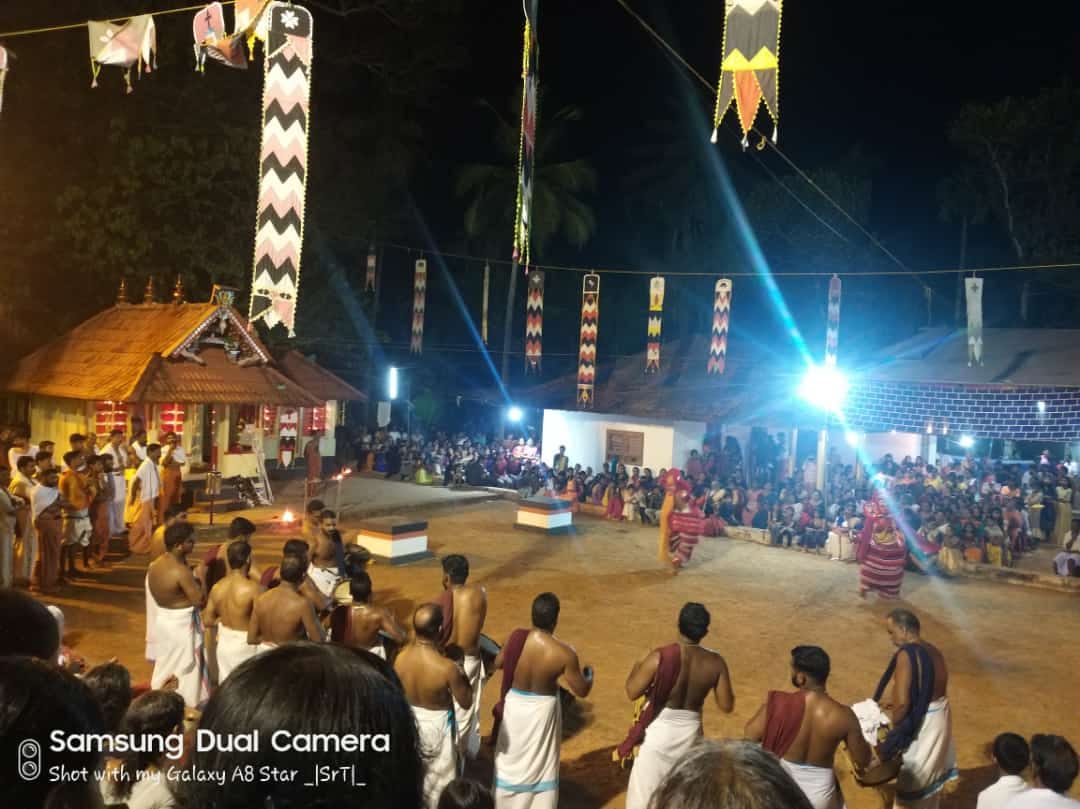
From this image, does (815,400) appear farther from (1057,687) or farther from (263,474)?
(263,474)

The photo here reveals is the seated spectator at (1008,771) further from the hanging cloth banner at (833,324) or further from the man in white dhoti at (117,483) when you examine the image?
the hanging cloth banner at (833,324)

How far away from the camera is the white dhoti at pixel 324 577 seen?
28.3 feet

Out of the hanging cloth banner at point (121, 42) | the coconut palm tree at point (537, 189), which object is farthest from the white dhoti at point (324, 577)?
the coconut palm tree at point (537, 189)

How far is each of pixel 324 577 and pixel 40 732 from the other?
7294mm

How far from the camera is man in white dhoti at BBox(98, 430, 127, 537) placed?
1333 centimetres

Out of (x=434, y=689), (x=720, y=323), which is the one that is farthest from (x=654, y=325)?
(x=434, y=689)

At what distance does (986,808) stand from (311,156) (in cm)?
2349

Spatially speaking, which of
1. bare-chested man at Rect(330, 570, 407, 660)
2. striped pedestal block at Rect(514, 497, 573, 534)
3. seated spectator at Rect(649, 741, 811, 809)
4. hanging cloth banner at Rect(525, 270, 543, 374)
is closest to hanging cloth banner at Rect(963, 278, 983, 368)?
striped pedestal block at Rect(514, 497, 573, 534)

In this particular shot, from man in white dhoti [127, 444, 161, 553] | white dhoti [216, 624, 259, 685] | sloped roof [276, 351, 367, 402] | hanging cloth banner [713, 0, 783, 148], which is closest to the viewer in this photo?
white dhoti [216, 624, 259, 685]

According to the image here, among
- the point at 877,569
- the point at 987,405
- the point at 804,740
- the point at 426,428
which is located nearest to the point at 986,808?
the point at 804,740

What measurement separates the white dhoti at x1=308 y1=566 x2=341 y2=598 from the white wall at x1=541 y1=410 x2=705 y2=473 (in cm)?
1382

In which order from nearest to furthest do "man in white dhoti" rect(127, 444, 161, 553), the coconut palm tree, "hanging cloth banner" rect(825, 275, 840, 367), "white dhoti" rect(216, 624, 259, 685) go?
"white dhoti" rect(216, 624, 259, 685)
"man in white dhoti" rect(127, 444, 161, 553)
"hanging cloth banner" rect(825, 275, 840, 367)
the coconut palm tree

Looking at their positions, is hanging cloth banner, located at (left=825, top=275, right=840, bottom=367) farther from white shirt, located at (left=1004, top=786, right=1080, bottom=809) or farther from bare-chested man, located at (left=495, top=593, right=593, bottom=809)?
white shirt, located at (left=1004, top=786, right=1080, bottom=809)

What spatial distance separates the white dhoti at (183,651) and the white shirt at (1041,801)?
19.7 ft
